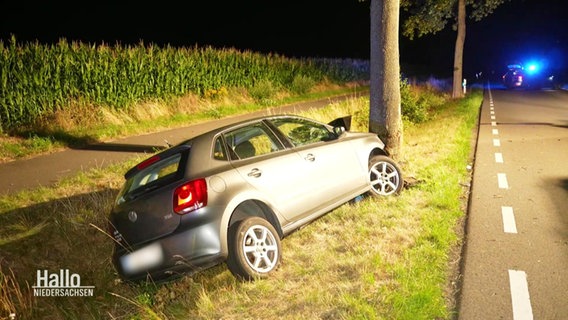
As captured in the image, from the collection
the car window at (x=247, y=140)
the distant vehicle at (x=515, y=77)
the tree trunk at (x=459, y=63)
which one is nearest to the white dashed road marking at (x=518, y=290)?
the car window at (x=247, y=140)

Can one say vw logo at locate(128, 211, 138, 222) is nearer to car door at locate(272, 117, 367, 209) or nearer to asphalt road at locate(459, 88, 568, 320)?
car door at locate(272, 117, 367, 209)

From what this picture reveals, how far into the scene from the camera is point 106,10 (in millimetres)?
61312

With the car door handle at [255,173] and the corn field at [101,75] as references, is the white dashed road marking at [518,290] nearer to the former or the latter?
the car door handle at [255,173]

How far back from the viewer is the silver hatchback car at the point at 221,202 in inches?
151

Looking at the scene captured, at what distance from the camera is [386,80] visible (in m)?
7.71

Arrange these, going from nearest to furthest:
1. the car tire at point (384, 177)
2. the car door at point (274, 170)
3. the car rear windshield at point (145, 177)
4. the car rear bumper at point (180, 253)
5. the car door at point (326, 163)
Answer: the car rear bumper at point (180, 253) → the car rear windshield at point (145, 177) → the car door at point (274, 170) → the car door at point (326, 163) → the car tire at point (384, 177)

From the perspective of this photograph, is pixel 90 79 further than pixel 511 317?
Yes

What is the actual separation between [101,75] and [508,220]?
41.0 ft

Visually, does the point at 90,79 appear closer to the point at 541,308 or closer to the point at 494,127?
the point at 494,127

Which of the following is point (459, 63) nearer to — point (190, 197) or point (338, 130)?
point (338, 130)

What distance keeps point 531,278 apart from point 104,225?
509 centimetres

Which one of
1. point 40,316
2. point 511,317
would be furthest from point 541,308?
point 40,316

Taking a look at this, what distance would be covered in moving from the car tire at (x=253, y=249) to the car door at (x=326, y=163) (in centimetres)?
86

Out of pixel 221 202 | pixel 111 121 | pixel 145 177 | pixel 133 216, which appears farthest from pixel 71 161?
pixel 221 202
